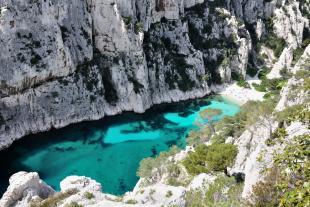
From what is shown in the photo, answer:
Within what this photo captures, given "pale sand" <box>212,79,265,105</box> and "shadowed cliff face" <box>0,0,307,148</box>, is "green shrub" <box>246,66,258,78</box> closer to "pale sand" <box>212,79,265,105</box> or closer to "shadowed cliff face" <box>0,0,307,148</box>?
"shadowed cliff face" <box>0,0,307,148</box>

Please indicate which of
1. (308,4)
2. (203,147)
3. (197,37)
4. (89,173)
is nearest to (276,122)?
(203,147)

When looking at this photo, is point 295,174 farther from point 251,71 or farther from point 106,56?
point 251,71

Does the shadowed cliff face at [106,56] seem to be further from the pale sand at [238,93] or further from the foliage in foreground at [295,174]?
the foliage in foreground at [295,174]

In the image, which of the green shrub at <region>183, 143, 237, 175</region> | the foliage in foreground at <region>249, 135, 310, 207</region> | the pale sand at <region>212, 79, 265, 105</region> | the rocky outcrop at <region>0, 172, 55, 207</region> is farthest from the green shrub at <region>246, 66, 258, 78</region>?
the foliage in foreground at <region>249, 135, 310, 207</region>

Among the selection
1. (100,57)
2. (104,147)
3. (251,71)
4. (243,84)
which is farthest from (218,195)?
(251,71)

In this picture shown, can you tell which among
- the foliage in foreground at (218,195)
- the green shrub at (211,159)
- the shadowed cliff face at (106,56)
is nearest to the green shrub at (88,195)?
the foliage in foreground at (218,195)

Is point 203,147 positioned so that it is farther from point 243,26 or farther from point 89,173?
point 243,26
